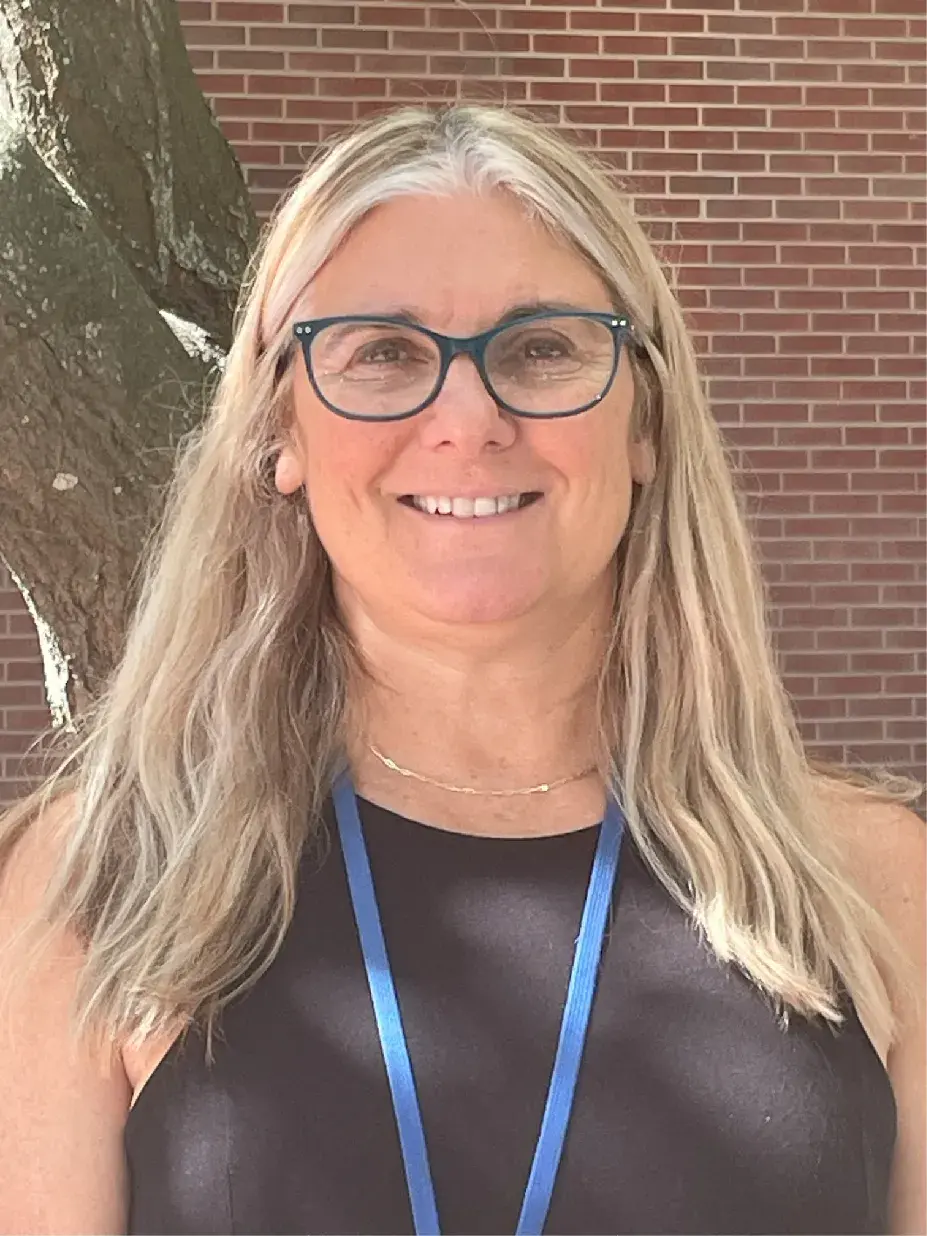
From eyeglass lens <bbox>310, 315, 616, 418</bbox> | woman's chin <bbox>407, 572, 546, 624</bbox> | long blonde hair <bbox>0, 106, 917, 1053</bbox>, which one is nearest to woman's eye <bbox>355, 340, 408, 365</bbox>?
eyeglass lens <bbox>310, 315, 616, 418</bbox>

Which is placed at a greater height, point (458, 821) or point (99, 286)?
point (99, 286)

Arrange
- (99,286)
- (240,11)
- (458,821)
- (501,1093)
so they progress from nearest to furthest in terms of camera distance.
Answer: (501,1093) → (458,821) → (99,286) → (240,11)

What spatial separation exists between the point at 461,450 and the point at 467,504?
0.23ft

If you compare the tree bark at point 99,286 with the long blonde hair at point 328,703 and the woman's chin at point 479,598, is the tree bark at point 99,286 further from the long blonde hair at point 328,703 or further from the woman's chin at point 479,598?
the woman's chin at point 479,598

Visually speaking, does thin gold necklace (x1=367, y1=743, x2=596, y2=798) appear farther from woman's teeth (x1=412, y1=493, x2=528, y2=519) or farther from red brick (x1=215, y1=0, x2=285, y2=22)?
red brick (x1=215, y1=0, x2=285, y2=22)

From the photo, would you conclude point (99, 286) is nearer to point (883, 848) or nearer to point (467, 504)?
point (467, 504)

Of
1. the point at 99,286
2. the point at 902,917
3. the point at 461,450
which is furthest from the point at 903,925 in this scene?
the point at 99,286

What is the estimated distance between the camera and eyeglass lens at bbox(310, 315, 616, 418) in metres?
1.60

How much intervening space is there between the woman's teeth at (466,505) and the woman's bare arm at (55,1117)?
2.17ft

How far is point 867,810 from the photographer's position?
182cm

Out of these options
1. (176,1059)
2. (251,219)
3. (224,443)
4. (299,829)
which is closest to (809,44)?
(251,219)

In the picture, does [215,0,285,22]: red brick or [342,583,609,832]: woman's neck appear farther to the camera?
[215,0,285,22]: red brick

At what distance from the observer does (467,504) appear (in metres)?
1.62

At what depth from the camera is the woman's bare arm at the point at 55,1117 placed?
4.89 ft
